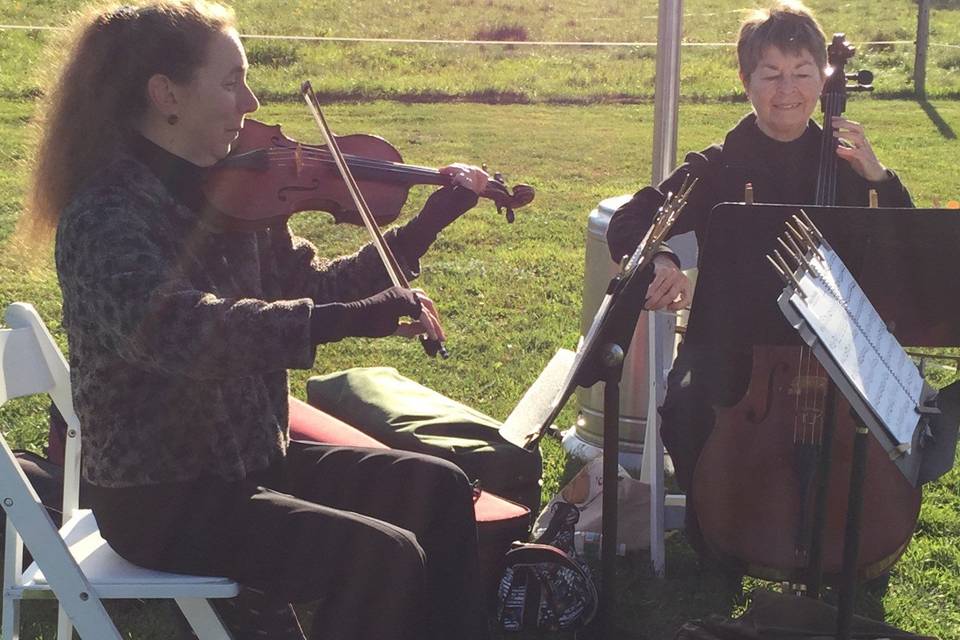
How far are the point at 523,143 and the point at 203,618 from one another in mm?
8204

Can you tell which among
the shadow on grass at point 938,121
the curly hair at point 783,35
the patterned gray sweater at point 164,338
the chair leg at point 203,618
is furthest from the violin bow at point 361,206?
the shadow on grass at point 938,121

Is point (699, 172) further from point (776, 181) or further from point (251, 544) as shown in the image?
point (251, 544)

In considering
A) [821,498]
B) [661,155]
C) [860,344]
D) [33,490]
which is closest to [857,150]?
[661,155]

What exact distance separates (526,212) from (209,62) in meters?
5.63

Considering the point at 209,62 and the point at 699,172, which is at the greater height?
the point at 209,62

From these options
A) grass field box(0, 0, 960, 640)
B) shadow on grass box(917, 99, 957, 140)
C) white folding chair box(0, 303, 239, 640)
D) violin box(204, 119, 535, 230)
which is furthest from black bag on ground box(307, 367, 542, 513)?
shadow on grass box(917, 99, 957, 140)

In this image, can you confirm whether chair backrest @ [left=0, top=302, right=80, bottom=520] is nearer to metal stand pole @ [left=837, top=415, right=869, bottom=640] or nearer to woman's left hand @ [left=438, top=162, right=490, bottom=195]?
woman's left hand @ [left=438, top=162, right=490, bottom=195]

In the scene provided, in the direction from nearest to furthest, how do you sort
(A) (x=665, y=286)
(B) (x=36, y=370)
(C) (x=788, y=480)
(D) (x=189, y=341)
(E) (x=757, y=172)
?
(D) (x=189, y=341)
(B) (x=36, y=370)
(A) (x=665, y=286)
(C) (x=788, y=480)
(E) (x=757, y=172)

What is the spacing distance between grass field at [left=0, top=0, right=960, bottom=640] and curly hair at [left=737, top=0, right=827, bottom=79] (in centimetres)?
64

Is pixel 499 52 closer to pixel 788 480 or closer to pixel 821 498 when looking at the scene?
pixel 788 480

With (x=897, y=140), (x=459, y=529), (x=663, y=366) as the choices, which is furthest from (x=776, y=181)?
(x=897, y=140)

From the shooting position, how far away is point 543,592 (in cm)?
281

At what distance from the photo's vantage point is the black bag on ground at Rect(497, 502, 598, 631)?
9.22ft

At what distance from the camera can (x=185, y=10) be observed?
218 cm
